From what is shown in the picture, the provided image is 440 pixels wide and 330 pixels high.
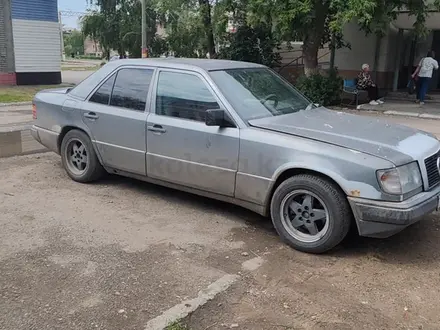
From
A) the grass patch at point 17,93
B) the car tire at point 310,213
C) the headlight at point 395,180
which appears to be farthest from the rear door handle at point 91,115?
the grass patch at point 17,93

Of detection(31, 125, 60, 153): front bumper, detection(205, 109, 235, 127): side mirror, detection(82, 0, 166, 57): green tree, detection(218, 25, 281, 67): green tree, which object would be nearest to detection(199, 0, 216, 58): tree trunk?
detection(218, 25, 281, 67): green tree

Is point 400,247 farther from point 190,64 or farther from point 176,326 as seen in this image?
point 190,64

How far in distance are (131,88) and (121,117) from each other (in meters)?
0.37

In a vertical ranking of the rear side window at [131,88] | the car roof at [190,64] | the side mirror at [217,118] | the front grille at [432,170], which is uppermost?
the car roof at [190,64]

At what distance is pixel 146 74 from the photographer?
550 centimetres

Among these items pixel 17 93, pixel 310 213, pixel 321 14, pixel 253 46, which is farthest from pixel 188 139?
pixel 253 46

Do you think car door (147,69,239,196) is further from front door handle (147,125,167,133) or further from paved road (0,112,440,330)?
paved road (0,112,440,330)

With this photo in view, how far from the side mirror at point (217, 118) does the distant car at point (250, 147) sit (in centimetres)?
1

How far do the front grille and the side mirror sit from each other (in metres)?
1.82

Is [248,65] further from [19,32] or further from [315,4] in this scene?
[19,32]

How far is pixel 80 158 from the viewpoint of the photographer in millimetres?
6172

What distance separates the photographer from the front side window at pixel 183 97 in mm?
4938

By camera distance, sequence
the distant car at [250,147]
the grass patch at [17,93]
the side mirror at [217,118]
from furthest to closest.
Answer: the grass patch at [17,93]
the side mirror at [217,118]
the distant car at [250,147]

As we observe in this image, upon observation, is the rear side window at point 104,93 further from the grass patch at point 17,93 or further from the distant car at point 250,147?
the grass patch at point 17,93
